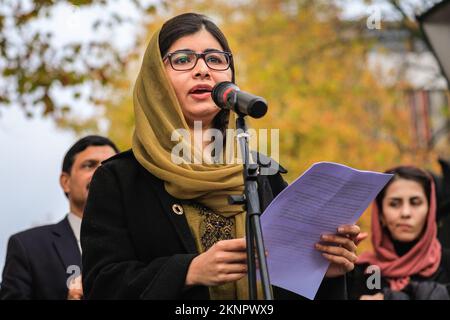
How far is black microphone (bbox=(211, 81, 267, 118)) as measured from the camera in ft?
9.57

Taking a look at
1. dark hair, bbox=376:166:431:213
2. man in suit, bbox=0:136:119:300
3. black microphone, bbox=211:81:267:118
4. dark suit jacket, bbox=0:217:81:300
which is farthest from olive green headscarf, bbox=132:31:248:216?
dark hair, bbox=376:166:431:213

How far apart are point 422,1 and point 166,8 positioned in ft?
14.5

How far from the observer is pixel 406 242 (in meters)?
5.82

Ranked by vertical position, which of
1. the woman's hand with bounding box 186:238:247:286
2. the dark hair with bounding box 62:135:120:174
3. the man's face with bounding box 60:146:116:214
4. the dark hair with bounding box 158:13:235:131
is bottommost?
the woman's hand with bounding box 186:238:247:286

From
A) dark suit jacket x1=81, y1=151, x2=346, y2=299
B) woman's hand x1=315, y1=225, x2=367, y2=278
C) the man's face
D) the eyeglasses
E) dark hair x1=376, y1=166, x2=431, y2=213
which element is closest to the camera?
dark suit jacket x1=81, y1=151, x2=346, y2=299

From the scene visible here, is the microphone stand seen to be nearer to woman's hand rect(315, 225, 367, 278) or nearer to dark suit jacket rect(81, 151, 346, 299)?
dark suit jacket rect(81, 151, 346, 299)

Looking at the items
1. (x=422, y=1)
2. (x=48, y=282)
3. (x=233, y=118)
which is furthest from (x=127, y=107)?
(x=233, y=118)

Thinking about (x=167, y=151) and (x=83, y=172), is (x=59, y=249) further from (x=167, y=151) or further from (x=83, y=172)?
(x=167, y=151)

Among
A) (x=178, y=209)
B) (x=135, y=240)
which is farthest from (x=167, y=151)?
(x=135, y=240)

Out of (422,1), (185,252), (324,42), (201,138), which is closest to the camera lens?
(185,252)

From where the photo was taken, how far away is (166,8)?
32.6 ft

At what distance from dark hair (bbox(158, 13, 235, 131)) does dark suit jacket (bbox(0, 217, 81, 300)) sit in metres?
2.04

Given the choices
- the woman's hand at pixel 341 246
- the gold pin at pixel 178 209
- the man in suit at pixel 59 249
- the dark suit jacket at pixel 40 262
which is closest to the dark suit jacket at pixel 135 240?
the gold pin at pixel 178 209

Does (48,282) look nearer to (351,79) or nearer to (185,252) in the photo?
(185,252)
